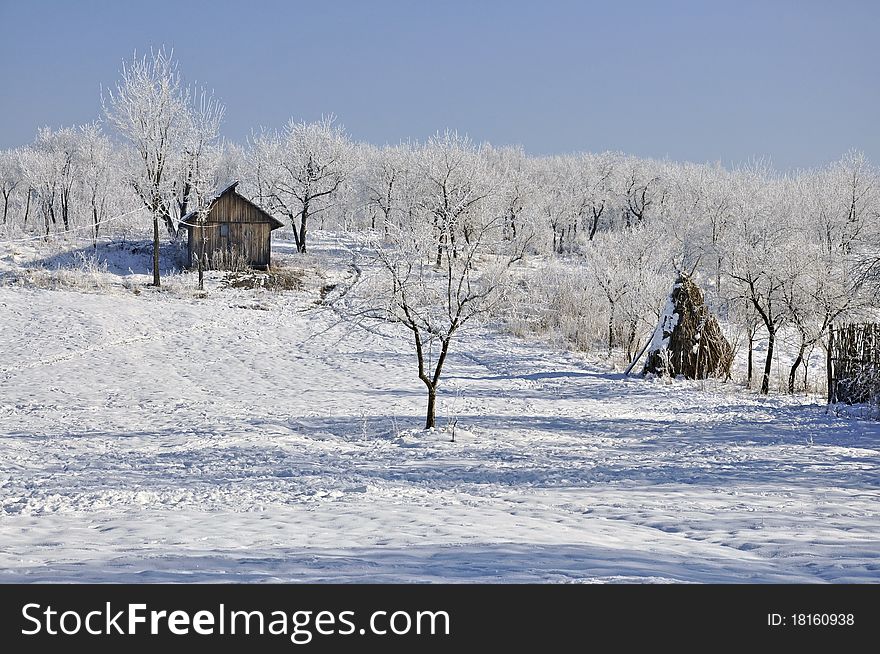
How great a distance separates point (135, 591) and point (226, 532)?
2.11 meters

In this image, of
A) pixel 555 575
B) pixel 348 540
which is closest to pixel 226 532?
pixel 348 540

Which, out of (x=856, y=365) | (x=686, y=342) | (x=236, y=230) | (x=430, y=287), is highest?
(x=236, y=230)

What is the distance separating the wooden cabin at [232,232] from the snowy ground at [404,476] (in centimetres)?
1747

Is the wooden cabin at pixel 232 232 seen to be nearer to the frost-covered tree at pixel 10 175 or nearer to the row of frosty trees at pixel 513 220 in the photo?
the row of frosty trees at pixel 513 220

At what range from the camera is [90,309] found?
979 inches

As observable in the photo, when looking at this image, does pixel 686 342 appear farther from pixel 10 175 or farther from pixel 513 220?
pixel 10 175

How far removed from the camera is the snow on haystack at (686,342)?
63.0 ft

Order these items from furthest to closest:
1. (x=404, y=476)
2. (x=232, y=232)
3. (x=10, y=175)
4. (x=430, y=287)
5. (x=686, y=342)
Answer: (x=10, y=175)
(x=232, y=232)
(x=686, y=342)
(x=430, y=287)
(x=404, y=476)

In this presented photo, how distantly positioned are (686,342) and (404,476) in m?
12.4

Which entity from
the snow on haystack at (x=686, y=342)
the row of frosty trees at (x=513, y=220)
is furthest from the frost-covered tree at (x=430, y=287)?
the snow on haystack at (x=686, y=342)

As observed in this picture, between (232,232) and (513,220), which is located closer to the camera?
(232,232)

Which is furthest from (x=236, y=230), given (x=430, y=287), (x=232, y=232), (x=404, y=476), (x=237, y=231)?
(x=404, y=476)

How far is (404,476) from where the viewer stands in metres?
9.04

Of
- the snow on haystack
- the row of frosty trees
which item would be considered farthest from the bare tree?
the snow on haystack
